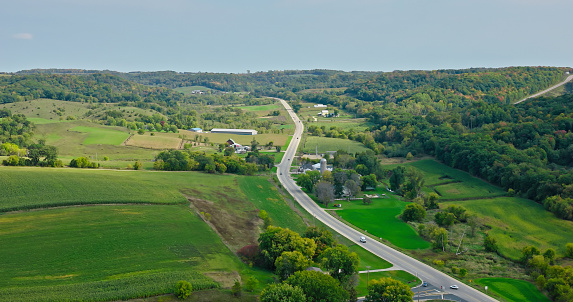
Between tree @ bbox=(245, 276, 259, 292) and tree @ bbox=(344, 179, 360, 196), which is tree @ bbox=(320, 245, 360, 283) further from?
tree @ bbox=(344, 179, 360, 196)

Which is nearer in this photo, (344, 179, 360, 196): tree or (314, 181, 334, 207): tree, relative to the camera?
(314, 181, 334, 207): tree

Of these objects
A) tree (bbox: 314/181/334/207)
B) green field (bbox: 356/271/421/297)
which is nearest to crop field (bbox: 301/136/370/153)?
tree (bbox: 314/181/334/207)

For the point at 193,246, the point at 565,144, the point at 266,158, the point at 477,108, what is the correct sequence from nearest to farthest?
the point at 193,246 < the point at 565,144 < the point at 266,158 < the point at 477,108

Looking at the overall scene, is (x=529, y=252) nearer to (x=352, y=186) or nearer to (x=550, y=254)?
(x=550, y=254)

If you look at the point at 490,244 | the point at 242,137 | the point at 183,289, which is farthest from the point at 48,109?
the point at 490,244

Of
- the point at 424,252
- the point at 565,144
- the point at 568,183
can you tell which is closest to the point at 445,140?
the point at 565,144

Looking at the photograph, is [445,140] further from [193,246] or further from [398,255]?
[193,246]
